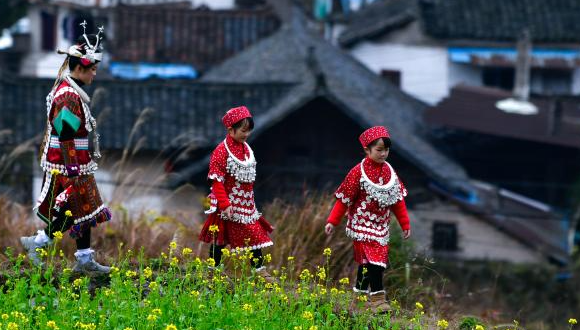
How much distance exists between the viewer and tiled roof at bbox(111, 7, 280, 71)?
A: 30953 millimetres


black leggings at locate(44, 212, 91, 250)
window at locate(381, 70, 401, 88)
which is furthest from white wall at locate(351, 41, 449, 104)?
black leggings at locate(44, 212, 91, 250)

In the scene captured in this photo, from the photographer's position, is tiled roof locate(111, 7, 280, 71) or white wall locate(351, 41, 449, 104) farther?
white wall locate(351, 41, 449, 104)

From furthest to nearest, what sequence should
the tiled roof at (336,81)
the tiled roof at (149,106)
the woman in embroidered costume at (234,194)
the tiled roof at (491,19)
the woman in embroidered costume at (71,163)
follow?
the tiled roof at (491,19) → the tiled roof at (336,81) → the tiled roof at (149,106) → the woman in embroidered costume at (234,194) → the woman in embroidered costume at (71,163)

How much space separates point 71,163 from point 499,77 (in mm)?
24072

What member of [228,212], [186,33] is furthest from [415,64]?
[228,212]

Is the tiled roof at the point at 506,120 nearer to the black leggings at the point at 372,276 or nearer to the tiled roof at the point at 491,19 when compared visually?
the tiled roof at the point at 491,19

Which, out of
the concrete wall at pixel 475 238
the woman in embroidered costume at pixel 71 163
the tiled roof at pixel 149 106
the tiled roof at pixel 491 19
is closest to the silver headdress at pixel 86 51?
the woman in embroidered costume at pixel 71 163

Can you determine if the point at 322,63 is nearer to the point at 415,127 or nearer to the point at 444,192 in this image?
the point at 415,127

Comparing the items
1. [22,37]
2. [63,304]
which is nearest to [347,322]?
[63,304]

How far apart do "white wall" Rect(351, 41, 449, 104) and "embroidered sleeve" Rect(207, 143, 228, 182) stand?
22.9 metres

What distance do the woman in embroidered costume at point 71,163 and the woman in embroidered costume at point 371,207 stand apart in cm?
171

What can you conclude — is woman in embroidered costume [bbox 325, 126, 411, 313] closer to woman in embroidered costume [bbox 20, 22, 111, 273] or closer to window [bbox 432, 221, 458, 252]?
woman in embroidered costume [bbox 20, 22, 111, 273]

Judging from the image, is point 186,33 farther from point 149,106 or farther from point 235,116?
point 235,116

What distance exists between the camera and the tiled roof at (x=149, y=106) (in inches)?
783
